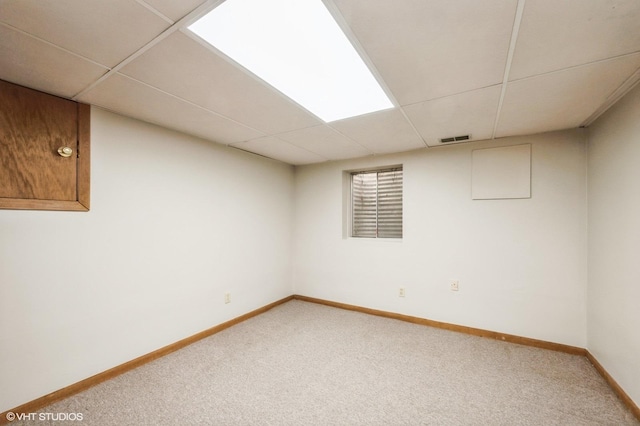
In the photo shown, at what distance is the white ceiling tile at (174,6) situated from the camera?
43.1 inches

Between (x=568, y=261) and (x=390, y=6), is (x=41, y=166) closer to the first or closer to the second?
(x=390, y=6)

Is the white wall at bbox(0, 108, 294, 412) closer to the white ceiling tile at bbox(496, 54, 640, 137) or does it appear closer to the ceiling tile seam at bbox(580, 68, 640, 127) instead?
the white ceiling tile at bbox(496, 54, 640, 137)

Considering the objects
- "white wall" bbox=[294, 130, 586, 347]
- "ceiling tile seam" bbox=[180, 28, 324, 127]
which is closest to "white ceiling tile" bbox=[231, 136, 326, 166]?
"white wall" bbox=[294, 130, 586, 347]

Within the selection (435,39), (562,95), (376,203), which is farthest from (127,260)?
(562,95)

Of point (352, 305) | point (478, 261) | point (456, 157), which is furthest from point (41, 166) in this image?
point (478, 261)

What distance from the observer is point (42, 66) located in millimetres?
1565

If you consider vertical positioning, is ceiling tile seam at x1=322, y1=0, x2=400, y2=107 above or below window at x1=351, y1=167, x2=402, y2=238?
above

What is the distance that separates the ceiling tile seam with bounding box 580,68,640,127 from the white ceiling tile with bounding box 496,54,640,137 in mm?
31

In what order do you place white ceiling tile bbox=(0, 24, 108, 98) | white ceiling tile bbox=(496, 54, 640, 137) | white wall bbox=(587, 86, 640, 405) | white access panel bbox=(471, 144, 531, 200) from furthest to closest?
white access panel bbox=(471, 144, 531, 200) < white wall bbox=(587, 86, 640, 405) < white ceiling tile bbox=(496, 54, 640, 137) < white ceiling tile bbox=(0, 24, 108, 98)

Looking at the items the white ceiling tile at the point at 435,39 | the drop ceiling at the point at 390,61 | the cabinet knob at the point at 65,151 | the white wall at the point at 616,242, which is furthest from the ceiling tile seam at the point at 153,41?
the white wall at the point at 616,242

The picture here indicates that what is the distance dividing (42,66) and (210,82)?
929 mm

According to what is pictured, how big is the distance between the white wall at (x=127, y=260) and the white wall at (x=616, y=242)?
3532 mm

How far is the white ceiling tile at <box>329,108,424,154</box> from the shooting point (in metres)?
2.35

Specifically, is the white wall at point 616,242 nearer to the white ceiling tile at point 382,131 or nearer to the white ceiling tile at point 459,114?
the white ceiling tile at point 459,114
